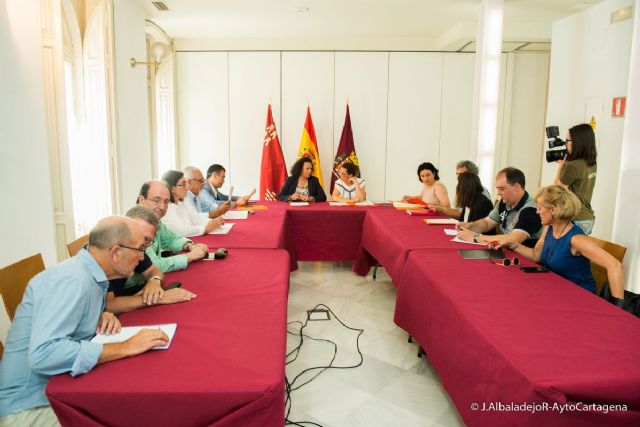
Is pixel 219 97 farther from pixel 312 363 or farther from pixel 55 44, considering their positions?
pixel 312 363

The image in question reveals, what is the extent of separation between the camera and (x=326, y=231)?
4.45m

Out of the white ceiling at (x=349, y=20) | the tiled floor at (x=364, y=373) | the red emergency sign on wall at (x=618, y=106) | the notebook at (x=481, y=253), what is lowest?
the tiled floor at (x=364, y=373)

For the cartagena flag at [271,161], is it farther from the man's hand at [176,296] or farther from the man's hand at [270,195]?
the man's hand at [176,296]

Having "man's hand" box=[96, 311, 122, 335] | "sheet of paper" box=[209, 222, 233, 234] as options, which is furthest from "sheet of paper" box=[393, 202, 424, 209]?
"man's hand" box=[96, 311, 122, 335]

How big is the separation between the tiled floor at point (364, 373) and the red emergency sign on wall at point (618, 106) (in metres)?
2.50

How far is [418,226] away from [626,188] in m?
1.48

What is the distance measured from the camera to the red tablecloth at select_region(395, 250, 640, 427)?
4.29ft

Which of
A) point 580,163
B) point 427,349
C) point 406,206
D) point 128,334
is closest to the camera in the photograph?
point 128,334

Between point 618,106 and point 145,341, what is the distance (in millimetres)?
4262

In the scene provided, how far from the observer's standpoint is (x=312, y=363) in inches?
109

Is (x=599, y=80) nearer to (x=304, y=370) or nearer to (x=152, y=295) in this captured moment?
(x=304, y=370)

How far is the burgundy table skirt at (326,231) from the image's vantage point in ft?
14.5

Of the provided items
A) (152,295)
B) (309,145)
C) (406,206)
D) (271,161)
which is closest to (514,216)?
(406,206)

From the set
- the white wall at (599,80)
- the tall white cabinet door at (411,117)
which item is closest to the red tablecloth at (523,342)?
the white wall at (599,80)
